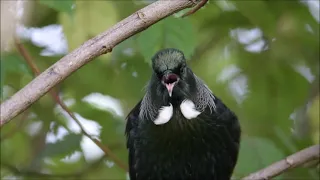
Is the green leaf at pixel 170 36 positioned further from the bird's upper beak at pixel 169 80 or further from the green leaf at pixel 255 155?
the green leaf at pixel 255 155

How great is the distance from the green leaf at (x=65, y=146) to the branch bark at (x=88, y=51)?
1451mm

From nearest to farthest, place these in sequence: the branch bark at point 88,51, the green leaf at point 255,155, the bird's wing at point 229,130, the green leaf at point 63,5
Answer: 1. the branch bark at point 88,51
2. the green leaf at point 63,5
3. the bird's wing at point 229,130
4. the green leaf at point 255,155

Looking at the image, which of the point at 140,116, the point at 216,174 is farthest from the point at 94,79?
the point at 216,174

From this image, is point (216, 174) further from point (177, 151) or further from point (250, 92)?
point (250, 92)

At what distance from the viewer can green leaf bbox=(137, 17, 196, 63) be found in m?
2.64

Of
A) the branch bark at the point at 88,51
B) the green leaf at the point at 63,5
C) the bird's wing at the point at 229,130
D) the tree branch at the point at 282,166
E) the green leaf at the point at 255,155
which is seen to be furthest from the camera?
the green leaf at the point at 255,155

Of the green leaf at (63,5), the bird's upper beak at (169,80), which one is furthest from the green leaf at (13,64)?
the bird's upper beak at (169,80)

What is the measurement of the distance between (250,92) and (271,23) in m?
0.44

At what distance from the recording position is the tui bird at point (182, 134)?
247 centimetres

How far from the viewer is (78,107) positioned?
3.21 m

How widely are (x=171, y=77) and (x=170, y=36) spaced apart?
0.41m

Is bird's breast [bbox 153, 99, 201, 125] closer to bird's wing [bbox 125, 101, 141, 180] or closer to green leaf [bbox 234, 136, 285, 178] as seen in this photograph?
bird's wing [bbox 125, 101, 141, 180]

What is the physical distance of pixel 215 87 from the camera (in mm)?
3553

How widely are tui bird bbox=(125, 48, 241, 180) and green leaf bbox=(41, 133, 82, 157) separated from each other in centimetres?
33
